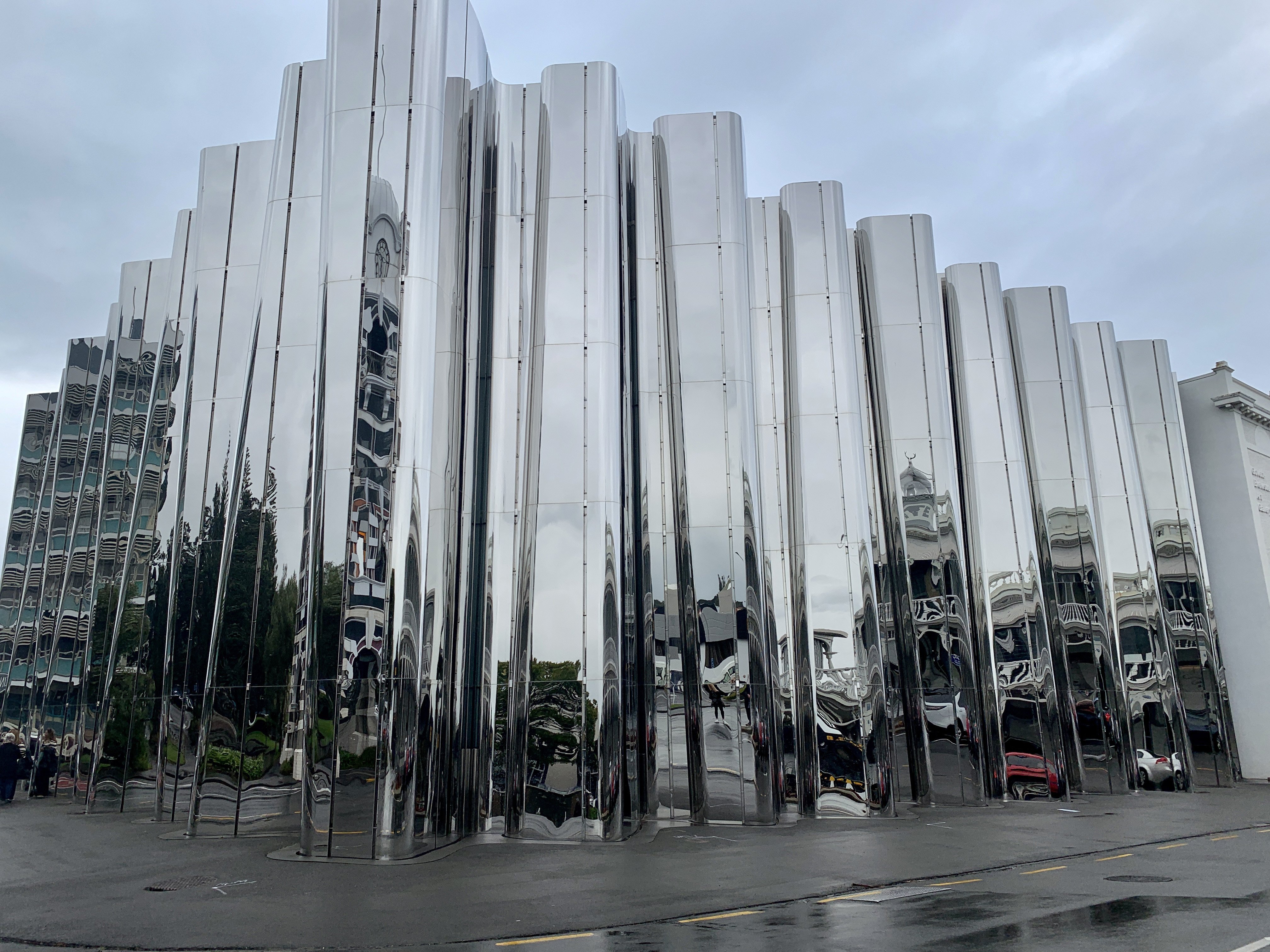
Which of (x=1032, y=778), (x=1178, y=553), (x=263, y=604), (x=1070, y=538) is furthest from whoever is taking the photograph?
(x=1178, y=553)

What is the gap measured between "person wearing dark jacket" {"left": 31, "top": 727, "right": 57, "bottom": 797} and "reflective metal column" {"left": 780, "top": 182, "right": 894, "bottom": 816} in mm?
19974

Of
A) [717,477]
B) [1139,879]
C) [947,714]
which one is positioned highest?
[717,477]

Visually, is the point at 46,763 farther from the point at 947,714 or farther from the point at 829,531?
the point at 947,714

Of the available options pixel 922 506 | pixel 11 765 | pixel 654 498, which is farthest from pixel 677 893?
pixel 11 765

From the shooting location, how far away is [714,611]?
17719 millimetres

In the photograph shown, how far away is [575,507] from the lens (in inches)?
606

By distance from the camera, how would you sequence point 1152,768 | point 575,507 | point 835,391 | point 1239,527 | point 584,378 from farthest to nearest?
point 1239,527 < point 1152,768 < point 835,391 < point 584,378 < point 575,507

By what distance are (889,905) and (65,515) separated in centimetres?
3229

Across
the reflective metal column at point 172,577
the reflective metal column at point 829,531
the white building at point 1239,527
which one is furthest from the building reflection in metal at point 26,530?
the white building at point 1239,527

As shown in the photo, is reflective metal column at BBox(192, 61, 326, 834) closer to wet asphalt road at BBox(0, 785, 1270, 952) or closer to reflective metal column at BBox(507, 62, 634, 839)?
wet asphalt road at BBox(0, 785, 1270, 952)

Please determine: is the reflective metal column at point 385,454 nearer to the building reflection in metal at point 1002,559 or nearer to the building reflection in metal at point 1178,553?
the building reflection in metal at point 1002,559

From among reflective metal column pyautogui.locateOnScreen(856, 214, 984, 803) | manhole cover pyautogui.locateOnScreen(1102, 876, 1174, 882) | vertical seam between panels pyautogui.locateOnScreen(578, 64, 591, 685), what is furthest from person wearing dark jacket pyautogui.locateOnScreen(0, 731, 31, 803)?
manhole cover pyautogui.locateOnScreen(1102, 876, 1174, 882)

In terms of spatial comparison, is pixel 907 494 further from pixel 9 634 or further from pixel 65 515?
pixel 9 634

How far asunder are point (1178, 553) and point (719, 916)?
25.0 metres
